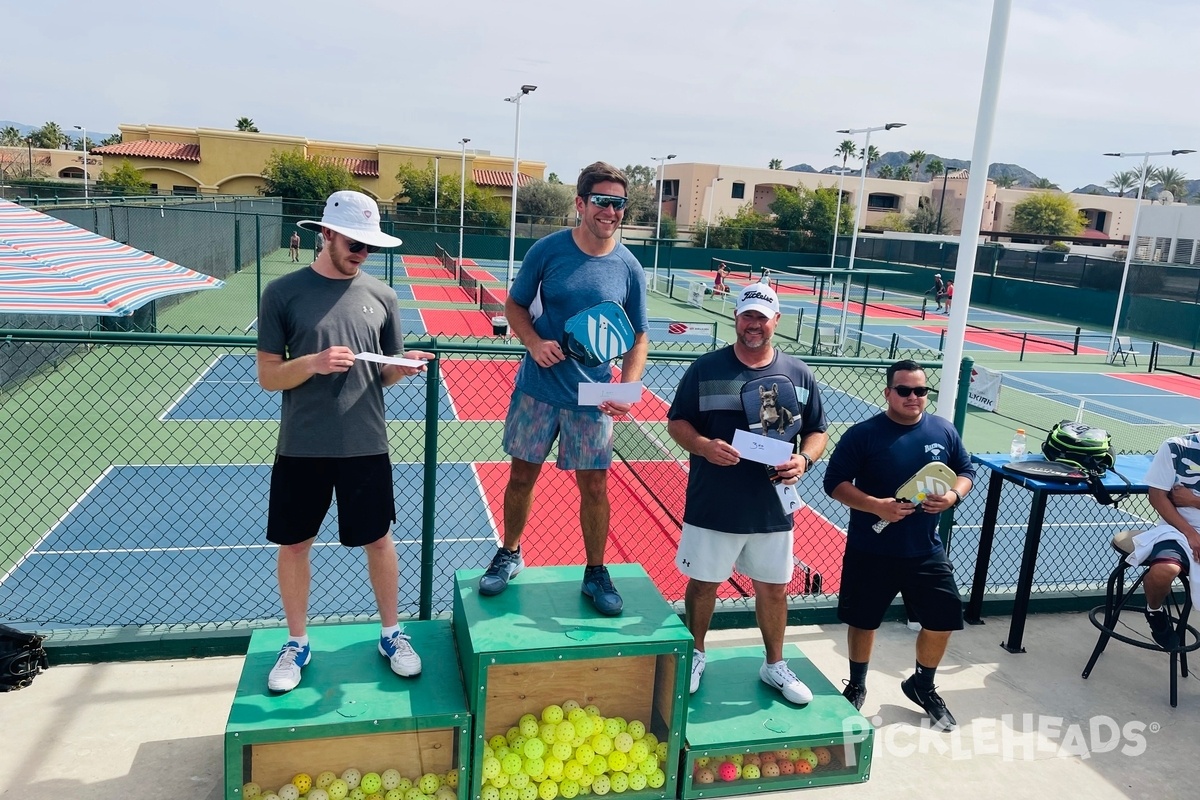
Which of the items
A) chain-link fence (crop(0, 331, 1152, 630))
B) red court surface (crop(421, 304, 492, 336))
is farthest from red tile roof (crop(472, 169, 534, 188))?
chain-link fence (crop(0, 331, 1152, 630))

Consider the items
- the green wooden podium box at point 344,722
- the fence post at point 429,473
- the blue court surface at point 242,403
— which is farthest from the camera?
the blue court surface at point 242,403

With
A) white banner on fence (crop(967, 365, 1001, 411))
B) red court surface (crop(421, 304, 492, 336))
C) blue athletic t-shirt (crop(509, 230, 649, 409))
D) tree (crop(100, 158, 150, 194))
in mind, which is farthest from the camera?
tree (crop(100, 158, 150, 194))

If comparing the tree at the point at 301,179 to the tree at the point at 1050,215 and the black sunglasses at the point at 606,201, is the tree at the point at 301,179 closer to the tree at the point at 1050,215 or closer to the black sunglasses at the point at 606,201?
the black sunglasses at the point at 606,201

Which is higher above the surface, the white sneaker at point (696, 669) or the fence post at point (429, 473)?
the fence post at point (429, 473)

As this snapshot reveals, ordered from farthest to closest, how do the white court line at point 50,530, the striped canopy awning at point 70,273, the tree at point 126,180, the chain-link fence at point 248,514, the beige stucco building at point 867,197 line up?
the beige stucco building at point 867,197, the tree at point 126,180, the white court line at point 50,530, the chain-link fence at point 248,514, the striped canopy awning at point 70,273

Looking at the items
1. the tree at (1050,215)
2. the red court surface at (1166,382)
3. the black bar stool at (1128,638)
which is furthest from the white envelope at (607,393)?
the tree at (1050,215)

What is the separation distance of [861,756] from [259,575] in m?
5.65

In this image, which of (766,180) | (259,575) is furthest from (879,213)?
(259,575)

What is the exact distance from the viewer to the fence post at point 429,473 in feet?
16.6

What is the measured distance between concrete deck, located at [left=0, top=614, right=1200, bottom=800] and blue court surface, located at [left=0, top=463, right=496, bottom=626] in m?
1.58

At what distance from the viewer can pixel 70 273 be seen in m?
5.16

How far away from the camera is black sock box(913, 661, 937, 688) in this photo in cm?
483

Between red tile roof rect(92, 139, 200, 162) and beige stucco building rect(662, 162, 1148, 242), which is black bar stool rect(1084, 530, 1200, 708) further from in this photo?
beige stucco building rect(662, 162, 1148, 242)
